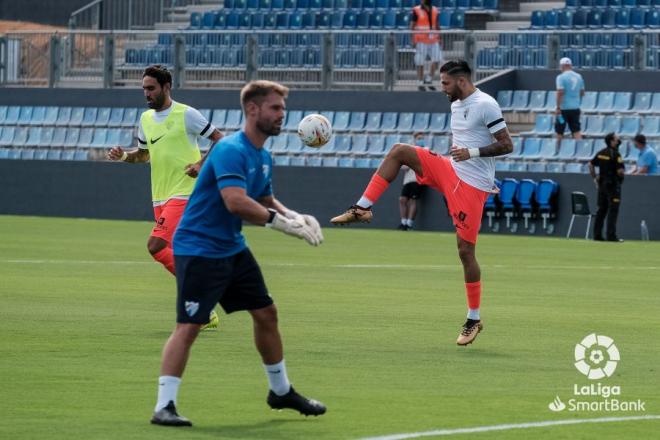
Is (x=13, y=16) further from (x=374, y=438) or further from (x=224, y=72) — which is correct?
(x=374, y=438)

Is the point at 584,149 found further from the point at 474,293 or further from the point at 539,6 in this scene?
the point at 474,293

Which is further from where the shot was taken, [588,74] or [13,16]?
[13,16]

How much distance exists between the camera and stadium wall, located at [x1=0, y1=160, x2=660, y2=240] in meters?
34.0

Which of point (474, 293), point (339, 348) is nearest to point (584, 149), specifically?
point (474, 293)

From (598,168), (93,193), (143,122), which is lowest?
(93,193)

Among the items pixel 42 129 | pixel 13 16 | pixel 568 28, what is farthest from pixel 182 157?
pixel 13 16

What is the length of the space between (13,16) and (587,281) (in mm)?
36933

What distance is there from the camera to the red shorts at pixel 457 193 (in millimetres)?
13578

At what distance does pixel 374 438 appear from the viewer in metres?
8.28

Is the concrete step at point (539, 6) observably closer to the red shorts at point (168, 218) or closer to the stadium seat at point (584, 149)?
the stadium seat at point (584, 149)

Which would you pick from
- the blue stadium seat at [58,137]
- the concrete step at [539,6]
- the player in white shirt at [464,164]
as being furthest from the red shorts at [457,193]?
the blue stadium seat at [58,137]

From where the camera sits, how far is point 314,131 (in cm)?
1309

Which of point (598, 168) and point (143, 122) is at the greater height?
point (143, 122)

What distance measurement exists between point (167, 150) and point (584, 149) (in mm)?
21546
